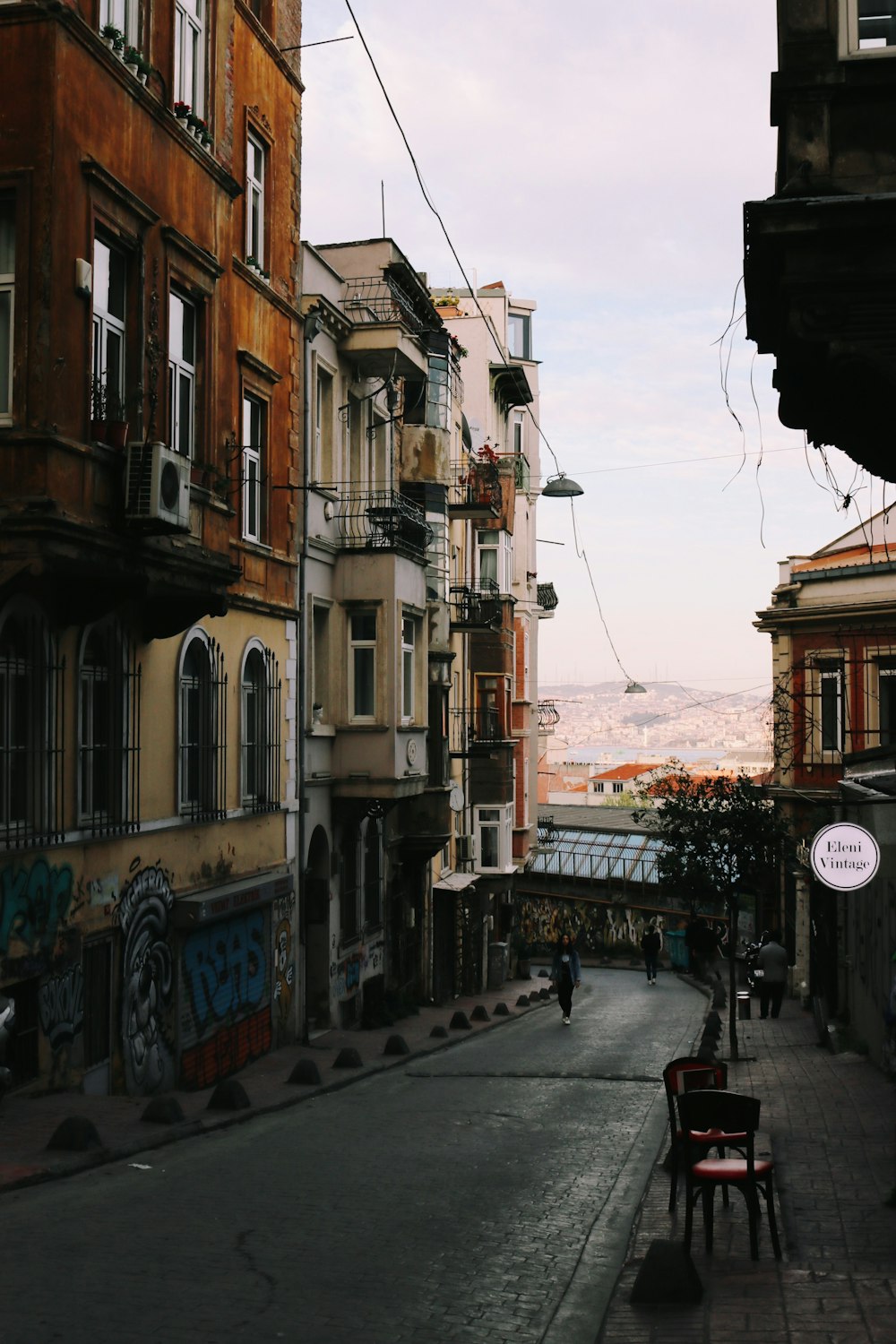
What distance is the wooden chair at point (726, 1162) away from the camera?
847 centimetres

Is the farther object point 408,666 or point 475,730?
point 475,730

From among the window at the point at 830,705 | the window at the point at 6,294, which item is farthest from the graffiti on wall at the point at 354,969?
the window at the point at 830,705

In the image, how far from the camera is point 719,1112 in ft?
29.0

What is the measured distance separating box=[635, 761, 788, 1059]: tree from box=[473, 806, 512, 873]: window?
1550 centimetres

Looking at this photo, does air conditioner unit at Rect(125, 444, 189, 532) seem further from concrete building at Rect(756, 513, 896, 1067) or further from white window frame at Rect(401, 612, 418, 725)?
concrete building at Rect(756, 513, 896, 1067)

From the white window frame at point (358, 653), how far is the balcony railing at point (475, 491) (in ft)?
39.6

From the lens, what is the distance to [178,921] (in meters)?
16.8

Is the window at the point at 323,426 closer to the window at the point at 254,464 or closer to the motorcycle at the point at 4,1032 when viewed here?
the window at the point at 254,464

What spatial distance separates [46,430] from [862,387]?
7.10 metres

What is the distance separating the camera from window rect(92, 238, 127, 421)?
14.3 metres

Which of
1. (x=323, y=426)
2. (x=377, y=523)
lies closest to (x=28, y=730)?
(x=377, y=523)

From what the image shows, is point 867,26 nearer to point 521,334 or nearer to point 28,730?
point 28,730

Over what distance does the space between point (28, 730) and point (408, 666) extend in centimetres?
1213

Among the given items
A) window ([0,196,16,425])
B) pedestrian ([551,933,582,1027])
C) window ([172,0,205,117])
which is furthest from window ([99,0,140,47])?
pedestrian ([551,933,582,1027])
